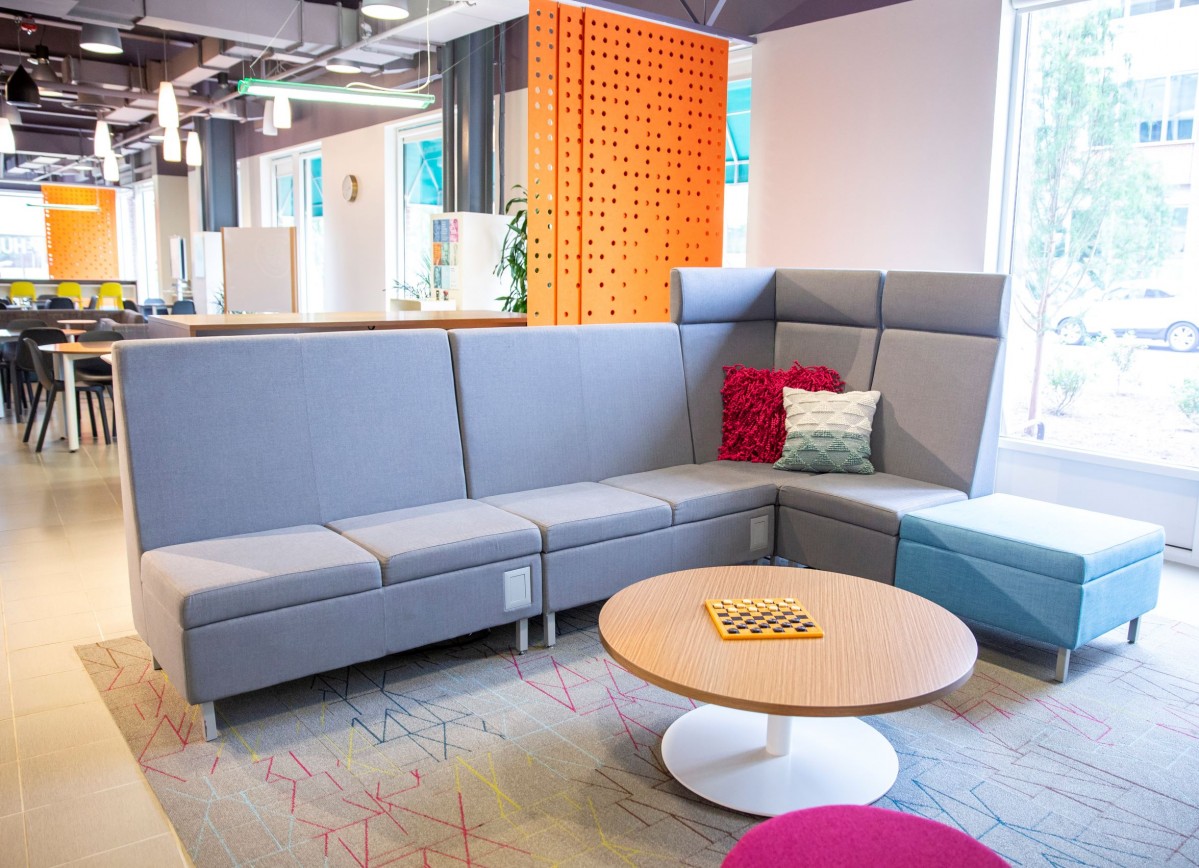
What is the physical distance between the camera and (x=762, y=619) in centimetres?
253

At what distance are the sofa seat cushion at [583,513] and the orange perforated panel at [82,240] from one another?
20.1 m

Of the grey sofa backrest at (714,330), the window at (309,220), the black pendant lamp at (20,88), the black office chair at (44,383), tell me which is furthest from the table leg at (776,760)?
the window at (309,220)

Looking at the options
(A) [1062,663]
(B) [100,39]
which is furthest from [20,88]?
(A) [1062,663]

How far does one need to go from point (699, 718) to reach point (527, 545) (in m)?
0.85

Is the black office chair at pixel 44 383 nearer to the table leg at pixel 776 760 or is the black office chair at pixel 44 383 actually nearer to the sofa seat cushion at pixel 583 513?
the sofa seat cushion at pixel 583 513

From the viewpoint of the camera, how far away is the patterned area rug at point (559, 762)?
88.8 inches

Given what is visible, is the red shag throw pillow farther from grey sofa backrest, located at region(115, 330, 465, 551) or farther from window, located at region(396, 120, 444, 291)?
window, located at region(396, 120, 444, 291)

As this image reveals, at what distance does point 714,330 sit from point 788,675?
2.60m

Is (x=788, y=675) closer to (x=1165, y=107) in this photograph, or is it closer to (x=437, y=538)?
(x=437, y=538)

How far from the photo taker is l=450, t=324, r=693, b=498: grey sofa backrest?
3.77 m

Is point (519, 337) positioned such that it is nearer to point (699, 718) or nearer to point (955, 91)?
point (699, 718)

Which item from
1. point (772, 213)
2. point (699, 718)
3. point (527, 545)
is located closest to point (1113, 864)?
point (699, 718)

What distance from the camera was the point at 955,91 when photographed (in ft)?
16.5

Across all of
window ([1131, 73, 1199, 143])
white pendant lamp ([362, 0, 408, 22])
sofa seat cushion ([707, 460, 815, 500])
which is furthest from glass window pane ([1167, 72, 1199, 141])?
white pendant lamp ([362, 0, 408, 22])
